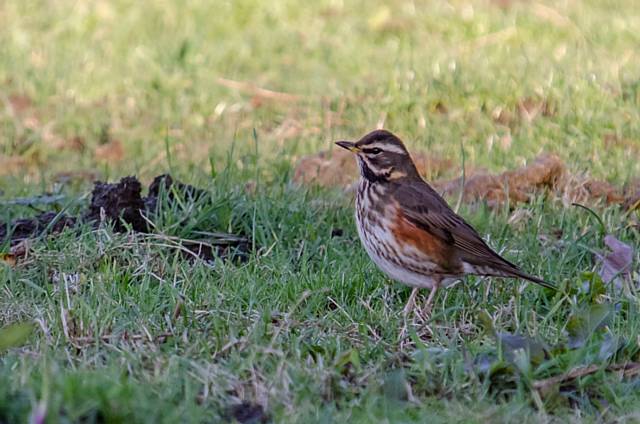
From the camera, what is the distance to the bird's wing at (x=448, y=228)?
6977 millimetres

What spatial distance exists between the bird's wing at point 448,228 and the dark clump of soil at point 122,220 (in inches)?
44.6

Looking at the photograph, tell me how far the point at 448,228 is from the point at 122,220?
2027 mm

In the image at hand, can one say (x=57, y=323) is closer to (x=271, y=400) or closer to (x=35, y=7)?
(x=271, y=400)

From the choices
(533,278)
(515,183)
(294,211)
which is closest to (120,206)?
(294,211)

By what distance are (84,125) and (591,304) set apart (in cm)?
613

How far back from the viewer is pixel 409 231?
7184 millimetres

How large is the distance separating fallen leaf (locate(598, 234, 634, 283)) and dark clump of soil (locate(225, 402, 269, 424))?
9.12 feet

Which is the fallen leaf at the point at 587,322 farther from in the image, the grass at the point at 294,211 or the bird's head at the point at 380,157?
the bird's head at the point at 380,157

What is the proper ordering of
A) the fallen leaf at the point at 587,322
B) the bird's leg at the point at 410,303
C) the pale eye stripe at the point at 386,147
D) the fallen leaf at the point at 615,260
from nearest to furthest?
the fallen leaf at the point at 587,322 → the bird's leg at the point at 410,303 → the fallen leaf at the point at 615,260 → the pale eye stripe at the point at 386,147

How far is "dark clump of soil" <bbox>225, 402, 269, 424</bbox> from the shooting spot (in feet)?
16.8

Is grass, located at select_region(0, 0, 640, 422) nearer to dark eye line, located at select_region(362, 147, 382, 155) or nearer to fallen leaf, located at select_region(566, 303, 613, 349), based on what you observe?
fallen leaf, located at select_region(566, 303, 613, 349)

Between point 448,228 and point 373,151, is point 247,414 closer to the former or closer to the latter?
point 448,228

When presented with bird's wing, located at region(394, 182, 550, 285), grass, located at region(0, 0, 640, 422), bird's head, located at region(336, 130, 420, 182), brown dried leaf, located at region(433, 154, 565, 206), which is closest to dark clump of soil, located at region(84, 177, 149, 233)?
grass, located at region(0, 0, 640, 422)

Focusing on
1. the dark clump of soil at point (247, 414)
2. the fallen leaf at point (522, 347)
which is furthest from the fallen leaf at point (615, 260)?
the dark clump of soil at point (247, 414)
